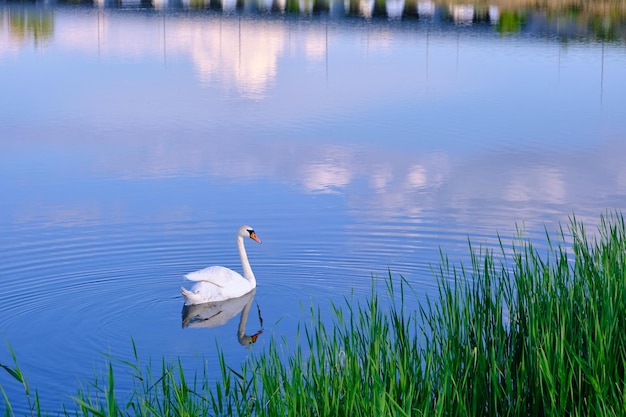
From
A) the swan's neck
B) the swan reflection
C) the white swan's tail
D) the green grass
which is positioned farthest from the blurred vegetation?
the green grass

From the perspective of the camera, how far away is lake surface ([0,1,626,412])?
31.3ft

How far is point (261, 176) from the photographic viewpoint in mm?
15070

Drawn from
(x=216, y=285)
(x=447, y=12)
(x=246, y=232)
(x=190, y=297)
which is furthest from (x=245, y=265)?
(x=447, y=12)

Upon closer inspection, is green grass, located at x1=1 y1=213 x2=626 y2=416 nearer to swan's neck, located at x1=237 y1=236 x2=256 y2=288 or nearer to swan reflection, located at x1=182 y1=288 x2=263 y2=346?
swan reflection, located at x1=182 y1=288 x2=263 y2=346

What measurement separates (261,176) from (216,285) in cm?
522

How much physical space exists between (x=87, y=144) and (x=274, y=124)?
3.42 metres

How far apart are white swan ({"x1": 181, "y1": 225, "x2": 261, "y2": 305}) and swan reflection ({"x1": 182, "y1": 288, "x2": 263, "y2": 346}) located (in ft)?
0.22

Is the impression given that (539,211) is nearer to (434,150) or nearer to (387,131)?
(434,150)

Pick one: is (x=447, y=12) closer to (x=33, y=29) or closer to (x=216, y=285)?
(x=33, y=29)

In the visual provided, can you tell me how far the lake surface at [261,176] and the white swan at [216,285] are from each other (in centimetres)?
17

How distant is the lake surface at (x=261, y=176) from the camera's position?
954 centimetres

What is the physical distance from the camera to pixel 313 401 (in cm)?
503

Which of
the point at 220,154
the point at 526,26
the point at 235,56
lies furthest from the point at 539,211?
the point at 526,26

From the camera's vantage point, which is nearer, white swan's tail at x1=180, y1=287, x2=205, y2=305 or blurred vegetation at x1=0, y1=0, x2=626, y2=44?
white swan's tail at x1=180, y1=287, x2=205, y2=305
